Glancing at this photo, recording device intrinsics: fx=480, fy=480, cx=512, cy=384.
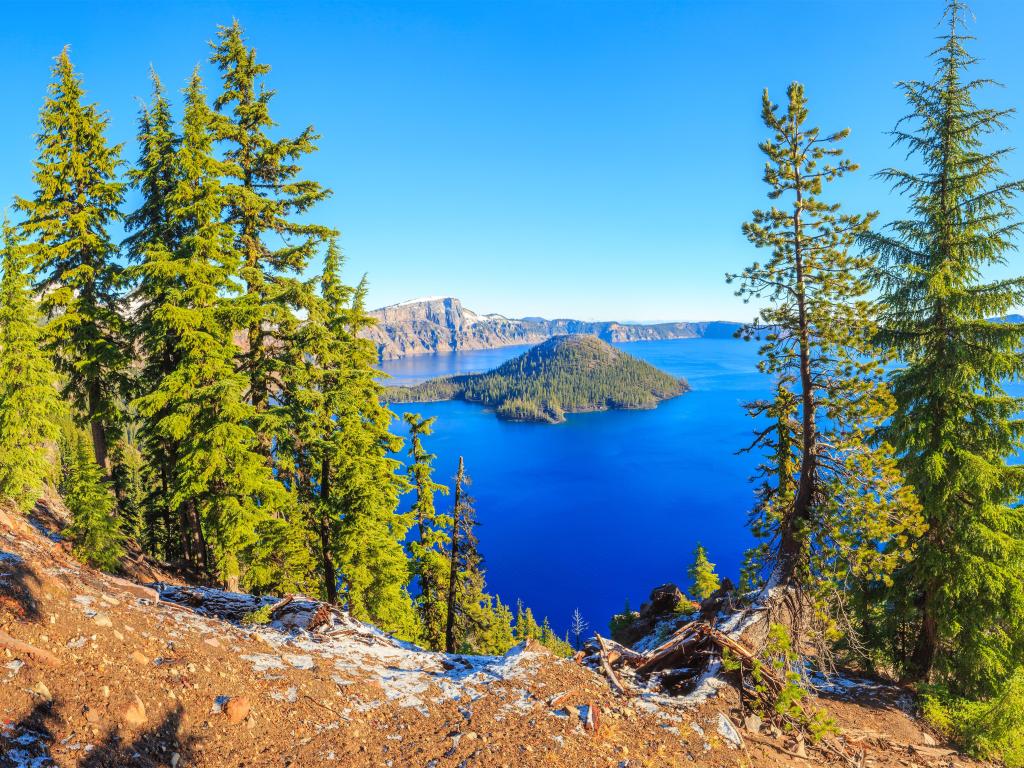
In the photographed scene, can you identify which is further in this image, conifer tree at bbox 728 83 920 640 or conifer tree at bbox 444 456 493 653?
conifer tree at bbox 444 456 493 653

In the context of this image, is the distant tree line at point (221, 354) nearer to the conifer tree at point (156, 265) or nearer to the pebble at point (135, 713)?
the conifer tree at point (156, 265)

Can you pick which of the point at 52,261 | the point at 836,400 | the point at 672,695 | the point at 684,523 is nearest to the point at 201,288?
the point at 52,261

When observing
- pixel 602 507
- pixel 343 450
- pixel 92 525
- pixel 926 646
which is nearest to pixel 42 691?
pixel 92 525

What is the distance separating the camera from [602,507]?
312 ft

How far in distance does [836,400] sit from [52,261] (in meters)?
20.8

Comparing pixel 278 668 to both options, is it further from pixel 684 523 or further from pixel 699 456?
pixel 699 456

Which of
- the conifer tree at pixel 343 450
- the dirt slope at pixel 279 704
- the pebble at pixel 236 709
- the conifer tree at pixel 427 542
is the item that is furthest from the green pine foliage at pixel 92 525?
the pebble at pixel 236 709

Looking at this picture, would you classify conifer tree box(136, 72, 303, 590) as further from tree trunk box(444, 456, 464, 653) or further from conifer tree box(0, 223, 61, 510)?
conifer tree box(0, 223, 61, 510)

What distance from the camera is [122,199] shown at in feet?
50.0

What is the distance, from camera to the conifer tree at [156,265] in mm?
12633

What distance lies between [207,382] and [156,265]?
3212 mm

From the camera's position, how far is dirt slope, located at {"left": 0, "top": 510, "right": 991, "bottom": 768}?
3.93 m

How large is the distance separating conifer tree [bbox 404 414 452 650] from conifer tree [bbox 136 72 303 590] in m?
4.92

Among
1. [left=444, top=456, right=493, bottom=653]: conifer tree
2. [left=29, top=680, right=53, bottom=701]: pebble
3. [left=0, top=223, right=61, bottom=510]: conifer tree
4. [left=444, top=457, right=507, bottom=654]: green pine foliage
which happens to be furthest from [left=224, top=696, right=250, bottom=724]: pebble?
[left=0, top=223, right=61, bottom=510]: conifer tree
